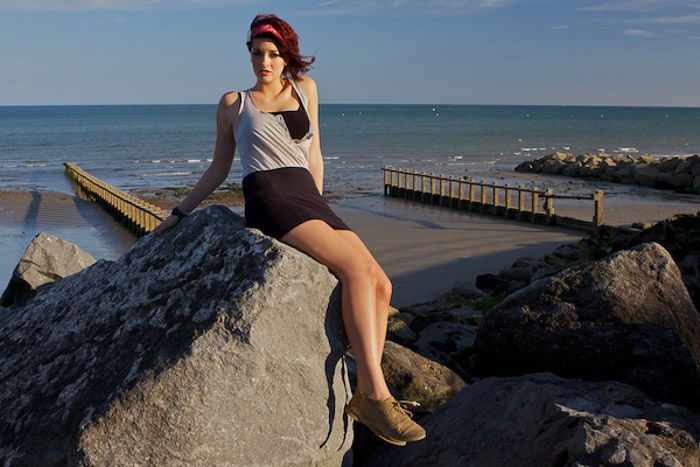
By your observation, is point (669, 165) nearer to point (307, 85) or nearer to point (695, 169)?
point (695, 169)

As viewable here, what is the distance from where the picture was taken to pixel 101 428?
10.9 ft

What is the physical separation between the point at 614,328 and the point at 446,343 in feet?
6.20

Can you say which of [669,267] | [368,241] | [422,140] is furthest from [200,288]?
[422,140]

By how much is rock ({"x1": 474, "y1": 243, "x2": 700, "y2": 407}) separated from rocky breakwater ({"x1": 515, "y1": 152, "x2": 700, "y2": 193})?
2415cm

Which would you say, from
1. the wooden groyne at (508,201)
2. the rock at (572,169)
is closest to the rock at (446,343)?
the wooden groyne at (508,201)

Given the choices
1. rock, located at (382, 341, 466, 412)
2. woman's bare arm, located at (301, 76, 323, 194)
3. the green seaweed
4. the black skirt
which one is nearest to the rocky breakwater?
the green seaweed

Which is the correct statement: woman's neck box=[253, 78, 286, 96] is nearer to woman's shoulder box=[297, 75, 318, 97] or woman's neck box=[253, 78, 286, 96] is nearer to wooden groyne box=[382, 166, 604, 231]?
woman's shoulder box=[297, 75, 318, 97]

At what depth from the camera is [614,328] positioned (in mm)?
4781

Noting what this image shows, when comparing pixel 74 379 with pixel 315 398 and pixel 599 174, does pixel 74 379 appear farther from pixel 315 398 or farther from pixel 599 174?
pixel 599 174

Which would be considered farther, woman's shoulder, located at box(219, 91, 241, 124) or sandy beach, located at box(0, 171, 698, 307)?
sandy beach, located at box(0, 171, 698, 307)

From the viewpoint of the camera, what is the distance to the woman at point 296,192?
3.73m

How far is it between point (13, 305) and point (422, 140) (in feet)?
205

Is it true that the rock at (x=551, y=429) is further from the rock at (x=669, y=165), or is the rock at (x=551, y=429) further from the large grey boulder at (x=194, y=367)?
the rock at (x=669, y=165)

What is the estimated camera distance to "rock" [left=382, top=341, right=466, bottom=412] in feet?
15.6
